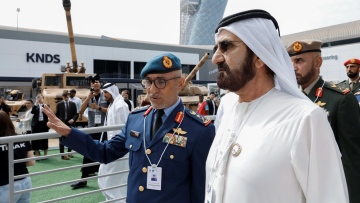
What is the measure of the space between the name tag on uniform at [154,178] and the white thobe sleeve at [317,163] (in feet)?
3.68

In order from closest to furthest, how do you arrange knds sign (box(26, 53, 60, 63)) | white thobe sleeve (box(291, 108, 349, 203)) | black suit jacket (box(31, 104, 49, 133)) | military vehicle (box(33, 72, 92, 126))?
white thobe sleeve (box(291, 108, 349, 203)), black suit jacket (box(31, 104, 49, 133)), military vehicle (box(33, 72, 92, 126)), knds sign (box(26, 53, 60, 63))

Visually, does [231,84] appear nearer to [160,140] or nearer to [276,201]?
[276,201]

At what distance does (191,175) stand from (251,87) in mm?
930

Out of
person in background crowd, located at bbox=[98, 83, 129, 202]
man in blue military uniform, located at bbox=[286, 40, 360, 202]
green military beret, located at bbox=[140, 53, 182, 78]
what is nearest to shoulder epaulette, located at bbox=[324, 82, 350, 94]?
man in blue military uniform, located at bbox=[286, 40, 360, 202]

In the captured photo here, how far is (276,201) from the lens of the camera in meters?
1.29

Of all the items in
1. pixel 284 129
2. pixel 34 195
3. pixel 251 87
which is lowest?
pixel 34 195

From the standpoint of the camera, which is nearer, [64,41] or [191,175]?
[191,175]

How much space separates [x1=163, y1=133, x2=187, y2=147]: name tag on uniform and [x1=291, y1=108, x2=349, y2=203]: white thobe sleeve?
42.5 inches

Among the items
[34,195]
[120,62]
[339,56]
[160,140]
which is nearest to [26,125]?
[34,195]

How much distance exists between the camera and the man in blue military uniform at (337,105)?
273cm

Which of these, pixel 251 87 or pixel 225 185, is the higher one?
pixel 251 87

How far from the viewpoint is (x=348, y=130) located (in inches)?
107

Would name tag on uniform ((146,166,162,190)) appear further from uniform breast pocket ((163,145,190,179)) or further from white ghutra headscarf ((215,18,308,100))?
white ghutra headscarf ((215,18,308,100))

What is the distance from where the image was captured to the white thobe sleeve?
1.22 meters
